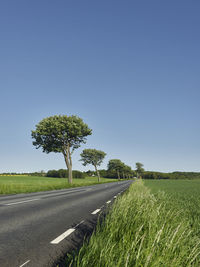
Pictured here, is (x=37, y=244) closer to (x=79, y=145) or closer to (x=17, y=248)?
(x=17, y=248)

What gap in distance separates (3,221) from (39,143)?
91.3 feet

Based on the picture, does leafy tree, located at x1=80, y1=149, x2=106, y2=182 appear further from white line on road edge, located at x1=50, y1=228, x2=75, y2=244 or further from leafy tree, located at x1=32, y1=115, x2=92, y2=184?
white line on road edge, located at x1=50, y1=228, x2=75, y2=244

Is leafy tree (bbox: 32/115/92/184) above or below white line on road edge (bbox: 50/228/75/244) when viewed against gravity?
above

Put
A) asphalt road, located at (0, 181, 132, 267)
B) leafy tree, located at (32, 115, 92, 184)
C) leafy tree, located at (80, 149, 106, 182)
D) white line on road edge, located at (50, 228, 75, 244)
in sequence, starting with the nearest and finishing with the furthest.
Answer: asphalt road, located at (0, 181, 132, 267) < white line on road edge, located at (50, 228, 75, 244) < leafy tree, located at (32, 115, 92, 184) < leafy tree, located at (80, 149, 106, 182)

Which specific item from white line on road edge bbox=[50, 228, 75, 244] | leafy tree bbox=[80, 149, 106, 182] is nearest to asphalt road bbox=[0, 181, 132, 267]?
white line on road edge bbox=[50, 228, 75, 244]

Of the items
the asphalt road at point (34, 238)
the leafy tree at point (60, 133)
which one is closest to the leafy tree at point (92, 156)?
the leafy tree at point (60, 133)

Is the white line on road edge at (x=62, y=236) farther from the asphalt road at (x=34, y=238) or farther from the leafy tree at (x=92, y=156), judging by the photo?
the leafy tree at (x=92, y=156)

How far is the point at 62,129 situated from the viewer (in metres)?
31.5

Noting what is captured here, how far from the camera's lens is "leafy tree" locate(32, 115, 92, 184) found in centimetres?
3102

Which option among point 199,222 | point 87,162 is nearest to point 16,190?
point 199,222

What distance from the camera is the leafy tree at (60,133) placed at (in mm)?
31016

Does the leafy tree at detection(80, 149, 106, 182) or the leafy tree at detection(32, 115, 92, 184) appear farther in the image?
the leafy tree at detection(80, 149, 106, 182)

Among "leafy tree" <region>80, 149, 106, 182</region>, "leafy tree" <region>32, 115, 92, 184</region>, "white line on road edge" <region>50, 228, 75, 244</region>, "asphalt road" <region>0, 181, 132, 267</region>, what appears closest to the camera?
"asphalt road" <region>0, 181, 132, 267</region>

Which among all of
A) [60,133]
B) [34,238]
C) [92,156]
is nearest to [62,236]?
[34,238]
